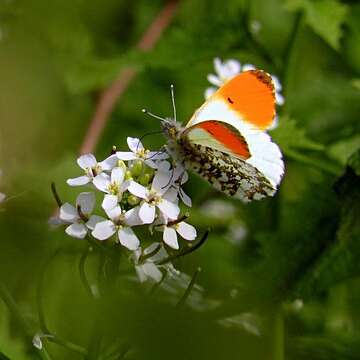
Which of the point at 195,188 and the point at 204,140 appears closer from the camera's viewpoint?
the point at 204,140

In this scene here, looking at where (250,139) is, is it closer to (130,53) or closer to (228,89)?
(228,89)

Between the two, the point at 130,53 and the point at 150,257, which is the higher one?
the point at 130,53

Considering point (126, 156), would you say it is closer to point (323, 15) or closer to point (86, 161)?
point (86, 161)

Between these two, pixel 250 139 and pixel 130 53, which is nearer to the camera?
pixel 250 139

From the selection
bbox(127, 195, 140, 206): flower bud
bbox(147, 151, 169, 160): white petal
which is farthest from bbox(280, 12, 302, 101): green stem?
bbox(127, 195, 140, 206): flower bud

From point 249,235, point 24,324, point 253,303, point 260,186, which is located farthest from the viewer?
point 249,235

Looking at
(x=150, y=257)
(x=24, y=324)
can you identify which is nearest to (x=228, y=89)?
(x=150, y=257)

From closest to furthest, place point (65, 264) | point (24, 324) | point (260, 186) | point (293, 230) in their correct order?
point (24, 324) < point (260, 186) < point (293, 230) < point (65, 264)

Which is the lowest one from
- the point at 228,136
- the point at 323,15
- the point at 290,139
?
the point at 228,136

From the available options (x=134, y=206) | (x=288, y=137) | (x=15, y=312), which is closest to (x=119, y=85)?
(x=288, y=137)
